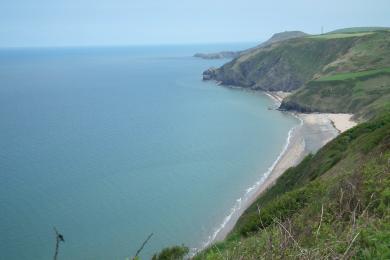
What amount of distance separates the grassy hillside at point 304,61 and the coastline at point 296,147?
25626 mm

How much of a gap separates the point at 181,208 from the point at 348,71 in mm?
68826

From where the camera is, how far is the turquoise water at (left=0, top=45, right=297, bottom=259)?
3481cm

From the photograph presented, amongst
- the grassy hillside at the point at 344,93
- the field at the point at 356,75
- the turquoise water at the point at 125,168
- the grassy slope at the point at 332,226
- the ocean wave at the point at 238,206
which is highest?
the grassy slope at the point at 332,226

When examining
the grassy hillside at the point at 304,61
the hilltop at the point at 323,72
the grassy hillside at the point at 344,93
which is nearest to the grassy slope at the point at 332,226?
the hilltop at the point at 323,72

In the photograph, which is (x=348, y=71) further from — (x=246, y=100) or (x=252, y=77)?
(x=252, y=77)

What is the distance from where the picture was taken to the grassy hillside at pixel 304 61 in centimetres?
9850

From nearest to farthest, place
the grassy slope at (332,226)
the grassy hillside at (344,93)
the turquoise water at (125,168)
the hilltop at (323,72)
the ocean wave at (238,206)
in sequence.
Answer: the grassy slope at (332,226)
the ocean wave at (238,206)
the turquoise water at (125,168)
the grassy hillside at (344,93)
the hilltop at (323,72)

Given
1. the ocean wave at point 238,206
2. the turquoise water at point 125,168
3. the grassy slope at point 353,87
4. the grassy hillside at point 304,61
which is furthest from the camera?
the grassy hillside at point 304,61

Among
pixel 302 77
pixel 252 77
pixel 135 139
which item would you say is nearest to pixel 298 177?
pixel 135 139

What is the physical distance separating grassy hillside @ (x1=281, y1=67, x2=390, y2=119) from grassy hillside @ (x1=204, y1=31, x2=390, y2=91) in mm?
7373

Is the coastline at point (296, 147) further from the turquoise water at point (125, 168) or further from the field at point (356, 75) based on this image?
the field at point (356, 75)

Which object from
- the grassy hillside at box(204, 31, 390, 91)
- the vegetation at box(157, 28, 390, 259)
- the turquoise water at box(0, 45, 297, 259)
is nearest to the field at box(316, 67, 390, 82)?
the vegetation at box(157, 28, 390, 259)

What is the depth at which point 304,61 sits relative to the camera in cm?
12038

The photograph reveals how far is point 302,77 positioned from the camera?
114m
